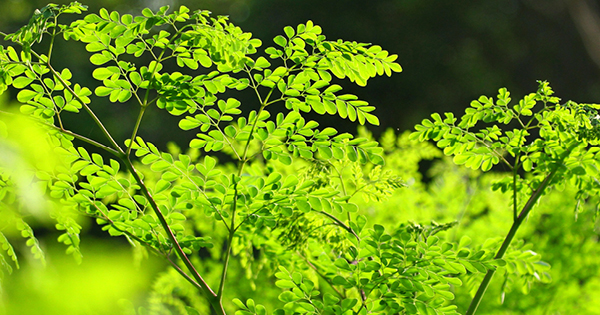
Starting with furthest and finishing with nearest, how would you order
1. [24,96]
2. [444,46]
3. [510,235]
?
1. [444,46]
2. [510,235]
3. [24,96]

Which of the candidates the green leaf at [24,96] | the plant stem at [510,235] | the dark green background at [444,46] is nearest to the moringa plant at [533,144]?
the plant stem at [510,235]

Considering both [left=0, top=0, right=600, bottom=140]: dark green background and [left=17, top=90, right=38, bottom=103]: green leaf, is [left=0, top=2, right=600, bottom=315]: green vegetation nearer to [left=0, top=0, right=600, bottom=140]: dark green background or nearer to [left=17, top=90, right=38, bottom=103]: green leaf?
[left=17, top=90, right=38, bottom=103]: green leaf

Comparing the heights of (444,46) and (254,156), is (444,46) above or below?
above

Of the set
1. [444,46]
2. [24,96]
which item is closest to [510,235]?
[24,96]

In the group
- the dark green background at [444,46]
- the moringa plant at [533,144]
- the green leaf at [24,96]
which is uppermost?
the dark green background at [444,46]

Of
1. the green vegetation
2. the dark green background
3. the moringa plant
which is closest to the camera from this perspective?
the green vegetation

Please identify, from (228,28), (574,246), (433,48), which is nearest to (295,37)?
(228,28)

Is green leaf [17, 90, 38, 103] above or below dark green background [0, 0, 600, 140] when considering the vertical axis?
below

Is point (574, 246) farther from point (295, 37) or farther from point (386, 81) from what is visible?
point (386, 81)

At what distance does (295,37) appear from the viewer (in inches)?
28.5

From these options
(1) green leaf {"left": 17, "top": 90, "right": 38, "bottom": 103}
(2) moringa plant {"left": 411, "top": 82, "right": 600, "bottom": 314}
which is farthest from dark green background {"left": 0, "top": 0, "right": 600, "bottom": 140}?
(1) green leaf {"left": 17, "top": 90, "right": 38, "bottom": 103}

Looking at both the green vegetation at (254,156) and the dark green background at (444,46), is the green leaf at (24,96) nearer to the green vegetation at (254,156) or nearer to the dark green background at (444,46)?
the green vegetation at (254,156)

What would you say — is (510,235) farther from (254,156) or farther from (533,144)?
(254,156)

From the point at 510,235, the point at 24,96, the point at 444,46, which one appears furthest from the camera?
the point at 444,46
